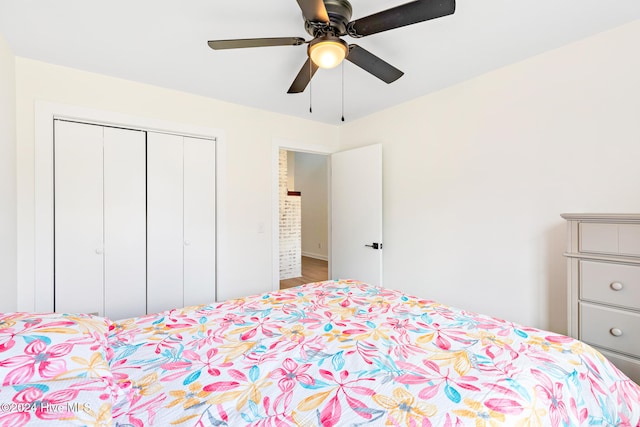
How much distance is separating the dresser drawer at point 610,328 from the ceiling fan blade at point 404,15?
69.1 inches

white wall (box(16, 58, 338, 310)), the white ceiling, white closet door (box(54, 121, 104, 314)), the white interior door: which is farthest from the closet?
the white interior door

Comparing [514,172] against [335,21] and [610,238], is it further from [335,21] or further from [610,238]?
[335,21]

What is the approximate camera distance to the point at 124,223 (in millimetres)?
2527

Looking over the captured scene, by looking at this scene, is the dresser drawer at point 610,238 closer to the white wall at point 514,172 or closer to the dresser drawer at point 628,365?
the white wall at point 514,172

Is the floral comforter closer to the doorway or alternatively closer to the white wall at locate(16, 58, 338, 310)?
the white wall at locate(16, 58, 338, 310)

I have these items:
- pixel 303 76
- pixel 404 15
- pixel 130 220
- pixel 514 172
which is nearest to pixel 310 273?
pixel 130 220

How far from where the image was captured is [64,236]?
2295 mm

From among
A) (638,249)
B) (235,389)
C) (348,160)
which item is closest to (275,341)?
(235,389)

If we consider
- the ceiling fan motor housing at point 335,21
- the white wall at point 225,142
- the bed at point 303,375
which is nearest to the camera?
the bed at point 303,375

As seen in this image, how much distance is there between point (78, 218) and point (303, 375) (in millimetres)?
2369

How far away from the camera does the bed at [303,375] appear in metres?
0.75

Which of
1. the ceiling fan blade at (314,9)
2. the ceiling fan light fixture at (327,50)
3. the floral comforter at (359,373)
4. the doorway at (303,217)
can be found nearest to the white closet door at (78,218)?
the floral comforter at (359,373)

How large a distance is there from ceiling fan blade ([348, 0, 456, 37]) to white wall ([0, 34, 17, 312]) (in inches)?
86.5

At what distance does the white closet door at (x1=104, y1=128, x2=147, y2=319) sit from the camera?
2467mm
